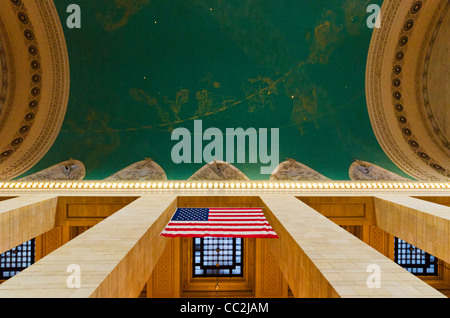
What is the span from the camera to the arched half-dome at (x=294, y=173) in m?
9.54

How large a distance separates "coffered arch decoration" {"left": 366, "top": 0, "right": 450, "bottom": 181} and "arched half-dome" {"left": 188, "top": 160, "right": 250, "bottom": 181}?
19.8 ft

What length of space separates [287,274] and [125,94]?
31.0 feet

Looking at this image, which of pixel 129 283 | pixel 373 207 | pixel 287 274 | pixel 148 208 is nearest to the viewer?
pixel 129 283

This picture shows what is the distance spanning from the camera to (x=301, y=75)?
1111 cm

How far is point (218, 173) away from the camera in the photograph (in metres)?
9.64

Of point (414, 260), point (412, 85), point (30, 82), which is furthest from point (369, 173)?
point (30, 82)

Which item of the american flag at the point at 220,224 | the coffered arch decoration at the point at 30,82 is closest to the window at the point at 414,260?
the american flag at the point at 220,224

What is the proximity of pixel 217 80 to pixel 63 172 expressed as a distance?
22.3 ft

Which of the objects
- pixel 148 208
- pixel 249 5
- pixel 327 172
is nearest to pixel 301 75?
pixel 249 5

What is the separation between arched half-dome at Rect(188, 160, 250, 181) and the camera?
30.8ft

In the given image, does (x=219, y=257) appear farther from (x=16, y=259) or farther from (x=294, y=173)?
(x=16, y=259)

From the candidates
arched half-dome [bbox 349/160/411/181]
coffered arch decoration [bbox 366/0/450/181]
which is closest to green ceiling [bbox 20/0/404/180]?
arched half-dome [bbox 349/160/411/181]

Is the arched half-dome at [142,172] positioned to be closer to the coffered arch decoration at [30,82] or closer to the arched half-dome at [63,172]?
the arched half-dome at [63,172]

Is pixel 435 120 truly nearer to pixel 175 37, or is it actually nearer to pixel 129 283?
pixel 175 37
